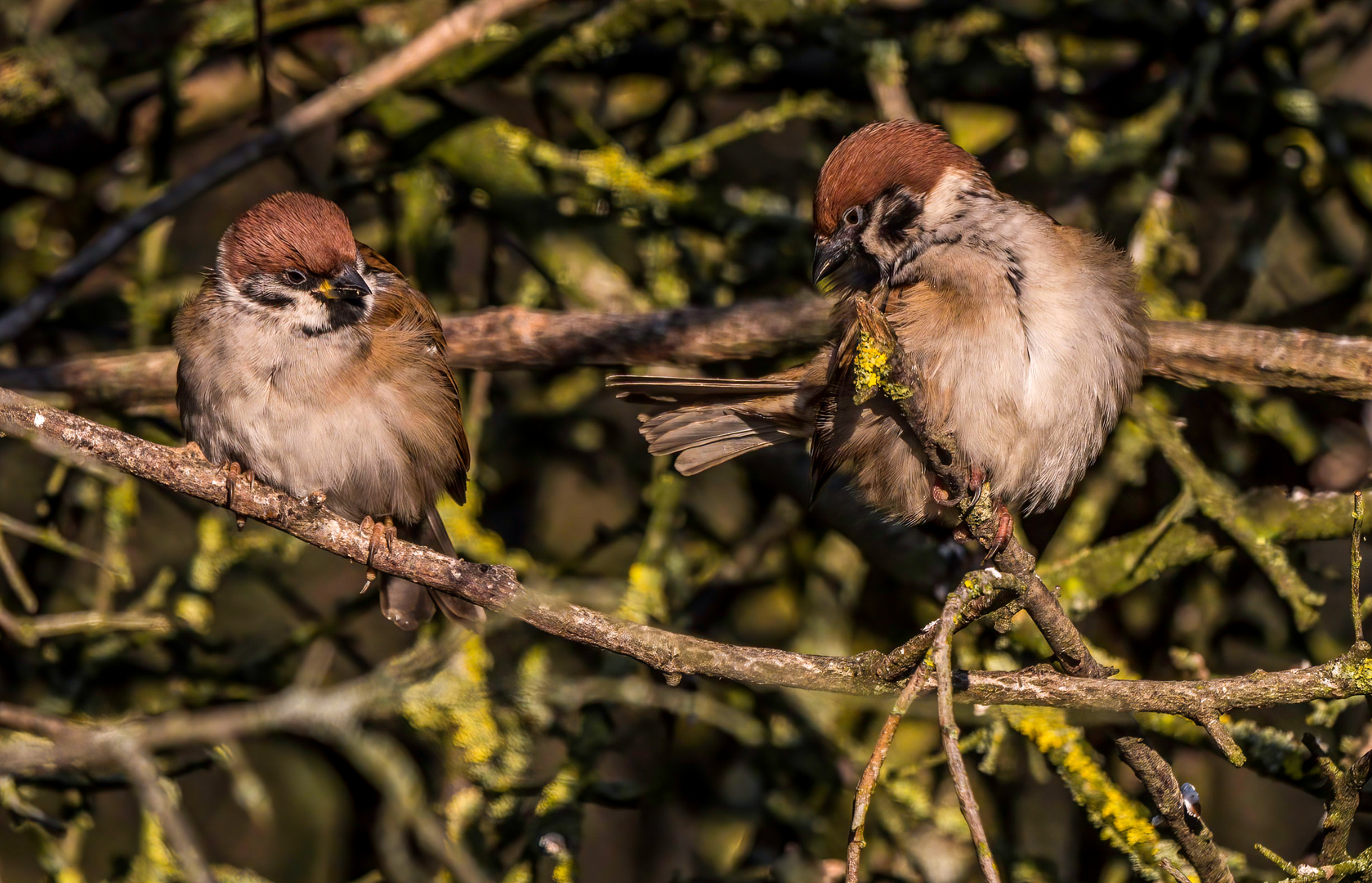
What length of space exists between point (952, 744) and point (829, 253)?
1.43m

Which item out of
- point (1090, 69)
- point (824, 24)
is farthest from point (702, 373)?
point (1090, 69)

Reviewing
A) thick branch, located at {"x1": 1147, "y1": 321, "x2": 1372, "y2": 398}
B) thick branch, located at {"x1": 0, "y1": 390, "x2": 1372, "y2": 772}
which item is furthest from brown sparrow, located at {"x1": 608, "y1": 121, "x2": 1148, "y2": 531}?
thick branch, located at {"x1": 0, "y1": 390, "x2": 1372, "y2": 772}

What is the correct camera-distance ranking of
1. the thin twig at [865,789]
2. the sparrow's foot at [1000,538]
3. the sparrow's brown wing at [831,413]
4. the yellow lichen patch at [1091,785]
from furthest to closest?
the sparrow's brown wing at [831,413]
the yellow lichen patch at [1091,785]
the sparrow's foot at [1000,538]
the thin twig at [865,789]

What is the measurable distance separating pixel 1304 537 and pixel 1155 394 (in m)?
0.61

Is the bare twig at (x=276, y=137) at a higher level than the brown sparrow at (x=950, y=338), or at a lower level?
higher

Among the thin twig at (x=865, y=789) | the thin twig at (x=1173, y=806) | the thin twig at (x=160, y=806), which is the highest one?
the thin twig at (x=1173, y=806)

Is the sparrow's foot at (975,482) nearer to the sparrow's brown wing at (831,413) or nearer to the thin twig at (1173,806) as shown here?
the sparrow's brown wing at (831,413)

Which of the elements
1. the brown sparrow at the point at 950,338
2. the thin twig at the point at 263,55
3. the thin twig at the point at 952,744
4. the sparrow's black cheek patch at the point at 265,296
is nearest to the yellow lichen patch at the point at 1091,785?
the brown sparrow at the point at 950,338

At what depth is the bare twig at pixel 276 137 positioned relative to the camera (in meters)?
3.41

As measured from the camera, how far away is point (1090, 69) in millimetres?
4527

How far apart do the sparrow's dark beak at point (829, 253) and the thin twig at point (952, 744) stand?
1077 mm

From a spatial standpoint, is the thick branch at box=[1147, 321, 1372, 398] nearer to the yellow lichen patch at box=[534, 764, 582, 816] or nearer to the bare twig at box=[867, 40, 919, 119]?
the bare twig at box=[867, 40, 919, 119]

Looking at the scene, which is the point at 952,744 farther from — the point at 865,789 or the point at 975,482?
the point at 975,482

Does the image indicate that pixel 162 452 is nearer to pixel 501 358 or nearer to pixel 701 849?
pixel 501 358
